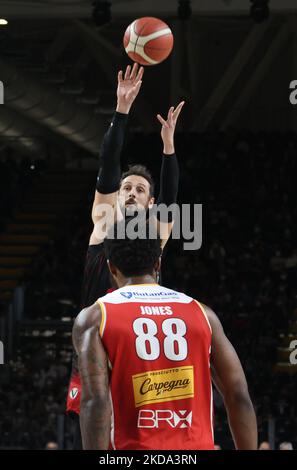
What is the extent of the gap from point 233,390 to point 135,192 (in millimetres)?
1976

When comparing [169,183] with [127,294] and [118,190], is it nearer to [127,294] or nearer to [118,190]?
[118,190]

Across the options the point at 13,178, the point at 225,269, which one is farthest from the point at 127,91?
the point at 13,178

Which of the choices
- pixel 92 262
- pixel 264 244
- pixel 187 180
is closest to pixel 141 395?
pixel 92 262

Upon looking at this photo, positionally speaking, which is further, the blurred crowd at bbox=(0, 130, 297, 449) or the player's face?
the blurred crowd at bbox=(0, 130, 297, 449)

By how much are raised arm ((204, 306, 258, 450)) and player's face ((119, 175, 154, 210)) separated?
1.68m

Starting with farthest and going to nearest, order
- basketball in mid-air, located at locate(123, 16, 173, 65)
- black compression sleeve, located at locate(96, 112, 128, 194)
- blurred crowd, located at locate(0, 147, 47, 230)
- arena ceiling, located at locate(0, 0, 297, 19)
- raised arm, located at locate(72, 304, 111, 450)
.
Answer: blurred crowd, located at locate(0, 147, 47, 230) < arena ceiling, located at locate(0, 0, 297, 19) < basketball in mid-air, located at locate(123, 16, 173, 65) < black compression sleeve, located at locate(96, 112, 128, 194) < raised arm, located at locate(72, 304, 111, 450)

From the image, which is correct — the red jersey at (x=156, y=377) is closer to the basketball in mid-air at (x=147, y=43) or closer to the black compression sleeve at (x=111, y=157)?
the black compression sleeve at (x=111, y=157)

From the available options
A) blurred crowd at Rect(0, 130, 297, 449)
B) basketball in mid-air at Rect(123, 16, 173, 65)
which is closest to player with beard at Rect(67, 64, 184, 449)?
basketball in mid-air at Rect(123, 16, 173, 65)

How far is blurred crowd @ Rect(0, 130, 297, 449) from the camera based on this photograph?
18.8m

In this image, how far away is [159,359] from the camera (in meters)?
4.44

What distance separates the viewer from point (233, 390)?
14.8 feet

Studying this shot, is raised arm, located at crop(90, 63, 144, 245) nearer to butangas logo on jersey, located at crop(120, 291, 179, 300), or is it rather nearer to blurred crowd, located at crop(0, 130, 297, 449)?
butangas logo on jersey, located at crop(120, 291, 179, 300)

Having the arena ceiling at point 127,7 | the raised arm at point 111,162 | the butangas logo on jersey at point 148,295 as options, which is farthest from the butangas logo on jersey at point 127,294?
the arena ceiling at point 127,7

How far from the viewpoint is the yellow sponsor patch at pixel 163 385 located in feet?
14.5
